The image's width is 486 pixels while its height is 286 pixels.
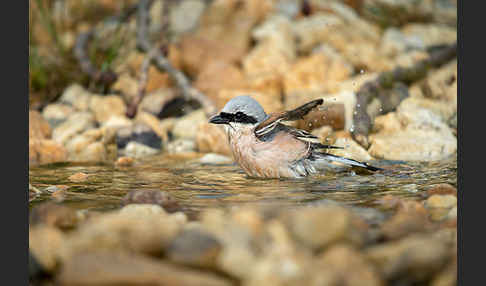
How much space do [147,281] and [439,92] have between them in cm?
691

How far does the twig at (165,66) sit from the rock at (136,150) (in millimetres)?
1267

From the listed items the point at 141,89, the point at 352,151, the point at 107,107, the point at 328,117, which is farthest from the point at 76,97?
the point at 352,151

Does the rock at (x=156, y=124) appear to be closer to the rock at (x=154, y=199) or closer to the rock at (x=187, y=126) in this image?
the rock at (x=187, y=126)

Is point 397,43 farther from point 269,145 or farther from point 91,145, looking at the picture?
point 91,145

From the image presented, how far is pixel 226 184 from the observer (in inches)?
209

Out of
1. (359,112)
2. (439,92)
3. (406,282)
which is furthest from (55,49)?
(406,282)

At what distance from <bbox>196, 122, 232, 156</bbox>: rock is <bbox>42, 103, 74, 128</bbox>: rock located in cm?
223

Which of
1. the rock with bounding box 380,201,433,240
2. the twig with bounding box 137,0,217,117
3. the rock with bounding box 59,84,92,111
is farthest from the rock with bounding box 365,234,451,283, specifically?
the rock with bounding box 59,84,92,111

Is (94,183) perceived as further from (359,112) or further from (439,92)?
(439,92)

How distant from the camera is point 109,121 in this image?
310 inches

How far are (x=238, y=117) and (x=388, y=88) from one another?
10.2 ft

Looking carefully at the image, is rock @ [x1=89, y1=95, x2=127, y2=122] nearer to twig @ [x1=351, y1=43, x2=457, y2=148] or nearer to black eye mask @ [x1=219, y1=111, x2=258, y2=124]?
black eye mask @ [x1=219, y1=111, x2=258, y2=124]

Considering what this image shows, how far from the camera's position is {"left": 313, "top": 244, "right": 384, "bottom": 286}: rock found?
88.8 inches

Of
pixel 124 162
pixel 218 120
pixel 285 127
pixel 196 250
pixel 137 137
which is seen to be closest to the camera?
pixel 196 250
